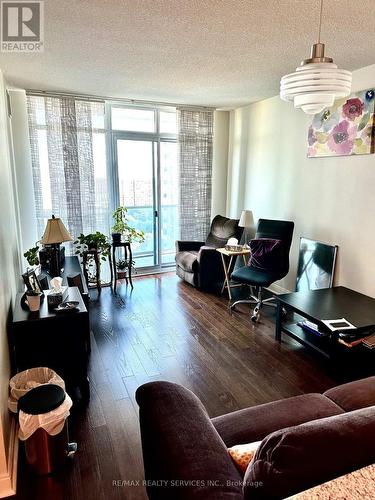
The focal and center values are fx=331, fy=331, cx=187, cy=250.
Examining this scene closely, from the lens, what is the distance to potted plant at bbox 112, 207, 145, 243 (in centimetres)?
466

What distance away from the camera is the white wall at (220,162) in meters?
5.32

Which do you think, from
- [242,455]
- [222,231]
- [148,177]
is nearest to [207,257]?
[222,231]

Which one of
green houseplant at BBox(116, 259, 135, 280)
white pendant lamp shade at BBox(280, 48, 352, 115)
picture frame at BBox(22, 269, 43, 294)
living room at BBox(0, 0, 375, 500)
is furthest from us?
green houseplant at BBox(116, 259, 135, 280)

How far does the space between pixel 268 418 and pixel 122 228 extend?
3.63m

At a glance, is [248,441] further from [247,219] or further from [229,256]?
[247,219]

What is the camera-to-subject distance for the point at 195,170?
521 centimetres

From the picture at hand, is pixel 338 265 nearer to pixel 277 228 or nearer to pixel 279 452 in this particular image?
pixel 277 228

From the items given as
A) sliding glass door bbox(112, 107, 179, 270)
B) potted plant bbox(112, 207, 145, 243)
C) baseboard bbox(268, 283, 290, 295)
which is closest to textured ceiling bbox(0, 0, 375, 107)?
sliding glass door bbox(112, 107, 179, 270)

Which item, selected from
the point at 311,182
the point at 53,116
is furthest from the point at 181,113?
the point at 311,182

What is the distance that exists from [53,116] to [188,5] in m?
2.81

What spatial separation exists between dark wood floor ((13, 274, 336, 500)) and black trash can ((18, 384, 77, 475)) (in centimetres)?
7

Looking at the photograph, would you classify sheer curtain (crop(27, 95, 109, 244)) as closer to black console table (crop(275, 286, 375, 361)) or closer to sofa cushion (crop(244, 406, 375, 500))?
black console table (crop(275, 286, 375, 361))

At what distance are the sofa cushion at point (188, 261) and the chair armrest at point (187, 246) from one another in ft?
0.32

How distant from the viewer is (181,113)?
16.3ft
